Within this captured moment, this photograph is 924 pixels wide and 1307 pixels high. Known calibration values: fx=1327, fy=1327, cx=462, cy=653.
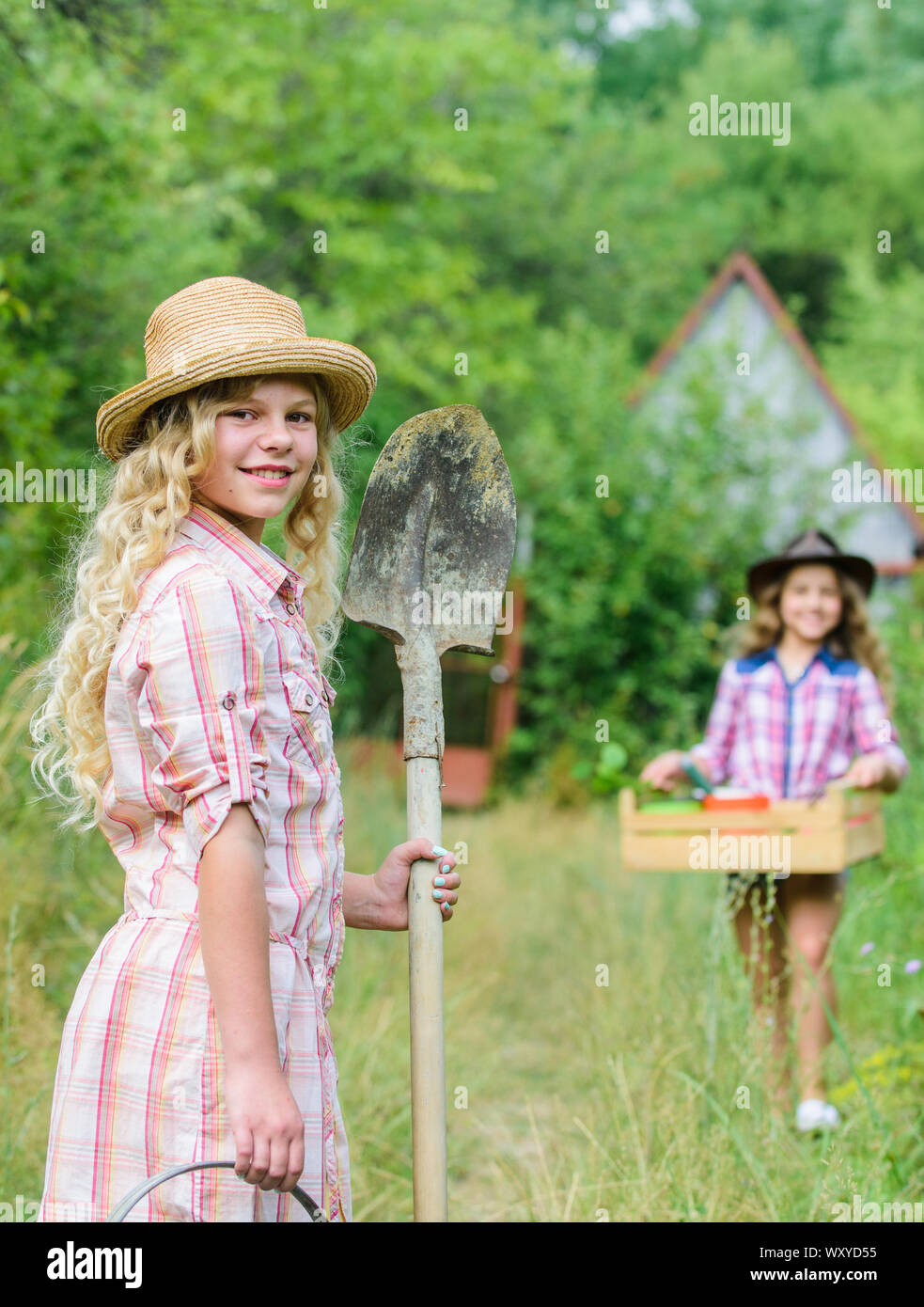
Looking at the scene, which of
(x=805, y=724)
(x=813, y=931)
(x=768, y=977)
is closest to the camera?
(x=813, y=931)

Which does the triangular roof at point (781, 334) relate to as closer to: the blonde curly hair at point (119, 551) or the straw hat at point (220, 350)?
the straw hat at point (220, 350)

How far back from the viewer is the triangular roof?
12875 mm

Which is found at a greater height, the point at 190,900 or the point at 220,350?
the point at 220,350

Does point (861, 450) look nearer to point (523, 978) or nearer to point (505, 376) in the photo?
point (505, 376)

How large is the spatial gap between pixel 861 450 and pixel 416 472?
37.8 feet

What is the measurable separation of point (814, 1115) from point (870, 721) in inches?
49.1

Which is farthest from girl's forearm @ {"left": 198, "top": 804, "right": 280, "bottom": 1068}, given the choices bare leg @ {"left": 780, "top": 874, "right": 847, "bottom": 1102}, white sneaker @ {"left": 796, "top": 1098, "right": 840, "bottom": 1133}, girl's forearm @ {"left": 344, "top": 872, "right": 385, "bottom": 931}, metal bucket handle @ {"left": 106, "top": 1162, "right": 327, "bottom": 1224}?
bare leg @ {"left": 780, "top": 874, "right": 847, "bottom": 1102}

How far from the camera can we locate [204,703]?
1616mm

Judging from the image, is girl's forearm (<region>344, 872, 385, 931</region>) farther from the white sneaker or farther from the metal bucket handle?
the white sneaker

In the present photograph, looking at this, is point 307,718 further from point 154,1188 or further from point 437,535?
point 154,1188

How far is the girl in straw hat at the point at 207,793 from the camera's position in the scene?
1.59m

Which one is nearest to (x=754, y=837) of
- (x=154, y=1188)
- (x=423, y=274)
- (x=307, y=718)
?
(x=307, y=718)

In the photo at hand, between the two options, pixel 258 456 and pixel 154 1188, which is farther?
pixel 258 456

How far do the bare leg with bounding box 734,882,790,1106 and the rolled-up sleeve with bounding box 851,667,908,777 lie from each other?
52 centimetres
